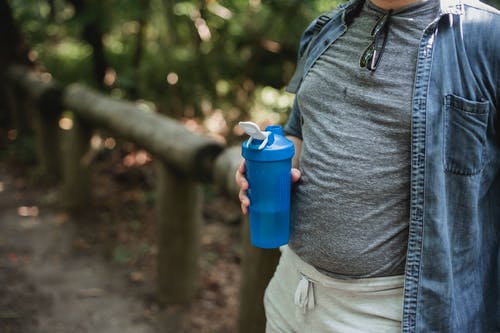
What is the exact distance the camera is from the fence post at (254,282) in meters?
2.40

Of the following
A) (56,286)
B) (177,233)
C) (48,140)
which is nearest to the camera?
(177,233)

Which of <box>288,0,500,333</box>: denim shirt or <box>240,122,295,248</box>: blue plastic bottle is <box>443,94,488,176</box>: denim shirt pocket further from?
<box>240,122,295,248</box>: blue plastic bottle

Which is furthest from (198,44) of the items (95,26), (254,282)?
(254,282)

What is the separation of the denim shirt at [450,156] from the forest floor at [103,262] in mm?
2327

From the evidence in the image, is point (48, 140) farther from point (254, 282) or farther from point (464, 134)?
point (464, 134)

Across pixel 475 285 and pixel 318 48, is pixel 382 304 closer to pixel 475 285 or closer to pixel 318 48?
pixel 475 285

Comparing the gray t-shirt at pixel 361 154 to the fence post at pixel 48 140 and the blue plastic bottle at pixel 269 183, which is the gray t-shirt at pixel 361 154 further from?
the fence post at pixel 48 140

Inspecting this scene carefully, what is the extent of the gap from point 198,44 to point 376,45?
3.87m

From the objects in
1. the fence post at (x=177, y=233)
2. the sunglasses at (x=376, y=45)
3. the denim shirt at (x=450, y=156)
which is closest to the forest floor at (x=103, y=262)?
the fence post at (x=177, y=233)

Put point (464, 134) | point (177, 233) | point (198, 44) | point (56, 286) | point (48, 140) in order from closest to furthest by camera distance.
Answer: point (464, 134) < point (177, 233) < point (56, 286) < point (198, 44) < point (48, 140)

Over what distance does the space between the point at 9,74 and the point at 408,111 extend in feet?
20.4

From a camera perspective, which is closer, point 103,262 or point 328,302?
point 328,302

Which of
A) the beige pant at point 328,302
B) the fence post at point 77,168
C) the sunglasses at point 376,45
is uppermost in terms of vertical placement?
the sunglasses at point 376,45

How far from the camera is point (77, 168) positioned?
494 centimetres
